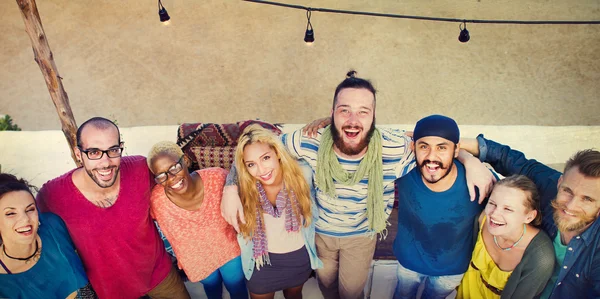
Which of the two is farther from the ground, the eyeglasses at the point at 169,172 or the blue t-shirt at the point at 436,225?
the eyeglasses at the point at 169,172

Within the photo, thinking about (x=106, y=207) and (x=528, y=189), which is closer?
(x=528, y=189)

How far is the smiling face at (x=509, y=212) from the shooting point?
2127 millimetres

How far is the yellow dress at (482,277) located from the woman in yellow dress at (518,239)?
15mm

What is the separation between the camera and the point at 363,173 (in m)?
2.46

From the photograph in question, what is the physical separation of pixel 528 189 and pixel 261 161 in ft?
4.93

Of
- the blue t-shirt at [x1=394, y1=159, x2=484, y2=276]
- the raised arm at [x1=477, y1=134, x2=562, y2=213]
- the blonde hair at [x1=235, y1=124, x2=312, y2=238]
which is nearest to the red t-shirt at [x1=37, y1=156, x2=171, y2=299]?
the blonde hair at [x1=235, y1=124, x2=312, y2=238]

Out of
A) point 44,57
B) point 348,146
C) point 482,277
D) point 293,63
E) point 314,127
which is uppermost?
point 293,63

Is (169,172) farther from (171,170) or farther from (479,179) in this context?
(479,179)

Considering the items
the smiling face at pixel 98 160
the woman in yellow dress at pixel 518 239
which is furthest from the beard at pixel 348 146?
the smiling face at pixel 98 160

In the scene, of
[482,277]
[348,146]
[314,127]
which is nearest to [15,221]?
[314,127]

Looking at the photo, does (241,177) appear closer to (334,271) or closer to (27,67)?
(334,271)

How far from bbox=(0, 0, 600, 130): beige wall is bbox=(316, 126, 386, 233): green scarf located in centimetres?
390

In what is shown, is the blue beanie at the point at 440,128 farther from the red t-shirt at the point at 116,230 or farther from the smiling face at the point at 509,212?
the red t-shirt at the point at 116,230

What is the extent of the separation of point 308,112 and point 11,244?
4.75m
